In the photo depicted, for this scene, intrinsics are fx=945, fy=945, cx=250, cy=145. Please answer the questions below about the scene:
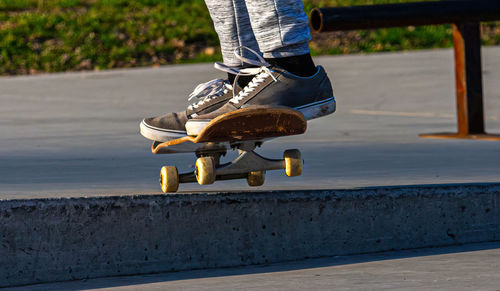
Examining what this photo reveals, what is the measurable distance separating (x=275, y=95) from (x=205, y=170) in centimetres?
33

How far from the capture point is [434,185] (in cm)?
317

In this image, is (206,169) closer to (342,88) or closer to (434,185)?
(434,185)

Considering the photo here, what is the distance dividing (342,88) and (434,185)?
5.99 m

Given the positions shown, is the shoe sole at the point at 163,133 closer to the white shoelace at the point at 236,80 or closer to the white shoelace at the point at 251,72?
the white shoelace at the point at 236,80

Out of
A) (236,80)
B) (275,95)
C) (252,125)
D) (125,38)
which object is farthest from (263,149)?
(125,38)

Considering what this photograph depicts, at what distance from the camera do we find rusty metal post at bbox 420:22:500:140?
5328 mm

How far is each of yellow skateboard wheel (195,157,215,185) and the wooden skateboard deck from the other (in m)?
0.09

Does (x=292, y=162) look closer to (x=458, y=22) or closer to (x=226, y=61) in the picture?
(x=226, y=61)

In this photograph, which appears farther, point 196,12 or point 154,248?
point 196,12

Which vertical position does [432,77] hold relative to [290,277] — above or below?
below

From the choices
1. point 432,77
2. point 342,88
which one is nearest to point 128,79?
point 342,88

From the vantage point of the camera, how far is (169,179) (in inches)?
123

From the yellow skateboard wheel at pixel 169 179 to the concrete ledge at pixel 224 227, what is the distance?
28 centimetres

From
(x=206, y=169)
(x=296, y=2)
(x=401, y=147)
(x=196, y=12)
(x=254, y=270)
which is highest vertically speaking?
(x=296, y=2)
